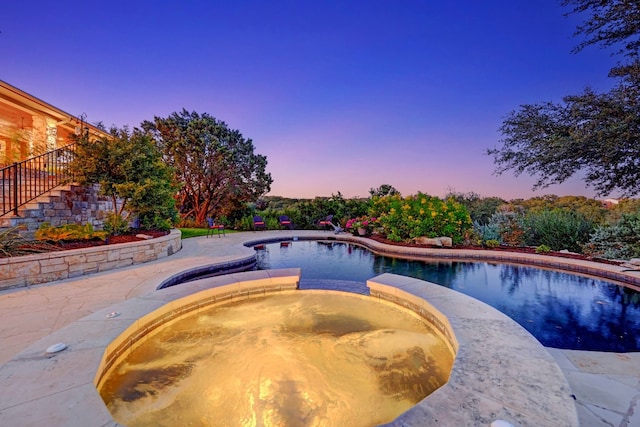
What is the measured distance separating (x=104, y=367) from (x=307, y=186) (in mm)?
20743

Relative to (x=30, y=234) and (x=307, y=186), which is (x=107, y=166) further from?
(x=307, y=186)

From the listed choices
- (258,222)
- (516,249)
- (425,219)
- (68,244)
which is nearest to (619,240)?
(516,249)

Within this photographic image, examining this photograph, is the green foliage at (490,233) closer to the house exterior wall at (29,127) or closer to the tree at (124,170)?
the tree at (124,170)

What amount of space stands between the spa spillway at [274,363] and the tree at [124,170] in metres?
4.56

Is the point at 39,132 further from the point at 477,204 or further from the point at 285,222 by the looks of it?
the point at 477,204

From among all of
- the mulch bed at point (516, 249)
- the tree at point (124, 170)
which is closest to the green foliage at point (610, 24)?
the mulch bed at point (516, 249)

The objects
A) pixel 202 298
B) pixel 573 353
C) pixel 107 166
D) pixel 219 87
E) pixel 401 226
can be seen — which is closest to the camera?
pixel 573 353

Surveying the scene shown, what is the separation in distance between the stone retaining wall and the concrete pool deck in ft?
0.73

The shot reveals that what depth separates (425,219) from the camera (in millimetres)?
9297

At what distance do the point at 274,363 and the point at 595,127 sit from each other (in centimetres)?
731

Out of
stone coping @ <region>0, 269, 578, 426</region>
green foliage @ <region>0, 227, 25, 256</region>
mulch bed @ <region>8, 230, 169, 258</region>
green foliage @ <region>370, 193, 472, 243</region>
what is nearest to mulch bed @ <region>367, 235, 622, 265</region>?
green foliage @ <region>370, 193, 472, 243</region>

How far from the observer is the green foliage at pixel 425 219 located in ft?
30.5

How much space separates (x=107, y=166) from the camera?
22.5 feet

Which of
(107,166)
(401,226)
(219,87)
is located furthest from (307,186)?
(107,166)
